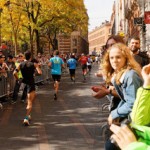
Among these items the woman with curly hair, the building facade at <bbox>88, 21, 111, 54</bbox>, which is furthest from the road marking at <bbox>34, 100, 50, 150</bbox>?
the building facade at <bbox>88, 21, 111, 54</bbox>

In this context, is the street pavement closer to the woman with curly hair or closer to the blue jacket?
the woman with curly hair

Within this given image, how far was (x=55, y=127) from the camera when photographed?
318 inches

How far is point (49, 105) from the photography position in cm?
1175

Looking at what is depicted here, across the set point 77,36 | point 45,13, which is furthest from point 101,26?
point 45,13

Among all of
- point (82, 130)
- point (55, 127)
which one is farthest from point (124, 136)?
point (55, 127)

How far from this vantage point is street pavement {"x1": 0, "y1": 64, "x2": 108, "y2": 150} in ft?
21.3

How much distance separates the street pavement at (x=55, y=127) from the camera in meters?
6.49

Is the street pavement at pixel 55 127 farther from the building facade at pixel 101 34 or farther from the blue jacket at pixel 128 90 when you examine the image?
the building facade at pixel 101 34

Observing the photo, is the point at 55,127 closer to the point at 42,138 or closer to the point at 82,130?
the point at 82,130

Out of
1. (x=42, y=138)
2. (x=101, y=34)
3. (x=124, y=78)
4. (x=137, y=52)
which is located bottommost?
(x=42, y=138)

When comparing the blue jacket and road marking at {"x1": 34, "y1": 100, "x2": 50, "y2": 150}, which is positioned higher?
the blue jacket

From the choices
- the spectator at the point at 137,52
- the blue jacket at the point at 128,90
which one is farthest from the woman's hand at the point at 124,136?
the spectator at the point at 137,52

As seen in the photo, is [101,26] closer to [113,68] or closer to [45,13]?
[45,13]

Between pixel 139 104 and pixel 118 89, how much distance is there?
1234 millimetres
